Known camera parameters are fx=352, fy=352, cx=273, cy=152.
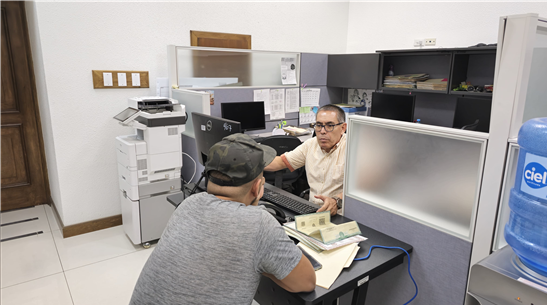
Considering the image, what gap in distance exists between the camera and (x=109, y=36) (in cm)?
307

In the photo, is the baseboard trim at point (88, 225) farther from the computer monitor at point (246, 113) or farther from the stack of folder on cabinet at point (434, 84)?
the stack of folder on cabinet at point (434, 84)

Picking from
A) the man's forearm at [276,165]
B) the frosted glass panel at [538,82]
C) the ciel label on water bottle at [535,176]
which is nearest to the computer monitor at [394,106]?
the man's forearm at [276,165]

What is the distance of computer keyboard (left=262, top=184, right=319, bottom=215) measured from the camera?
1.72m

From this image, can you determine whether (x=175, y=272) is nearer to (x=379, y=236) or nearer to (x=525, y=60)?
(x=379, y=236)

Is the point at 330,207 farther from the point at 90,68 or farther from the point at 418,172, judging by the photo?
the point at 90,68

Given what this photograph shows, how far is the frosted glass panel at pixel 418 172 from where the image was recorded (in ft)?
4.01

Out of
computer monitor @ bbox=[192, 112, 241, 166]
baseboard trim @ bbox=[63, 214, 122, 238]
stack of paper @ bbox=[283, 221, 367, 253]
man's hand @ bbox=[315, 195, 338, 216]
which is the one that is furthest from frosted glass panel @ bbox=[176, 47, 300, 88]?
stack of paper @ bbox=[283, 221, 367, 253]

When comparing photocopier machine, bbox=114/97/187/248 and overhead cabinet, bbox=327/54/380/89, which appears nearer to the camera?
photocopier machine, bbox=114/97/187/248

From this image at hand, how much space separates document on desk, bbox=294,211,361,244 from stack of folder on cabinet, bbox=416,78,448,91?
8.79ft

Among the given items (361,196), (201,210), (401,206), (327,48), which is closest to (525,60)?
(401,206)

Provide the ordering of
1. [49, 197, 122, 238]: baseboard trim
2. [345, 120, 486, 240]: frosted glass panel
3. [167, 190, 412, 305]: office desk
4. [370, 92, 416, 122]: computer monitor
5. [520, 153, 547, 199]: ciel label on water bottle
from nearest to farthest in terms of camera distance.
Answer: [520, 153, 547, 199]: ciel label on water bottle
[167, 190, 412, 305]: office desk
[345, 120, 486, 240]: frosted glass panel
[49, 197, 122, 238]: baseboard trim
[370, 92, 416, 122]: computer monitor

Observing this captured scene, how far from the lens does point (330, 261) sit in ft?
4.16

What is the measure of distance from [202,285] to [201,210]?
0.21 meters

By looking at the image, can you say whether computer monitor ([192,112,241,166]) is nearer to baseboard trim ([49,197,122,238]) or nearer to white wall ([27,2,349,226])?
white wall ([27,2,349,226])
